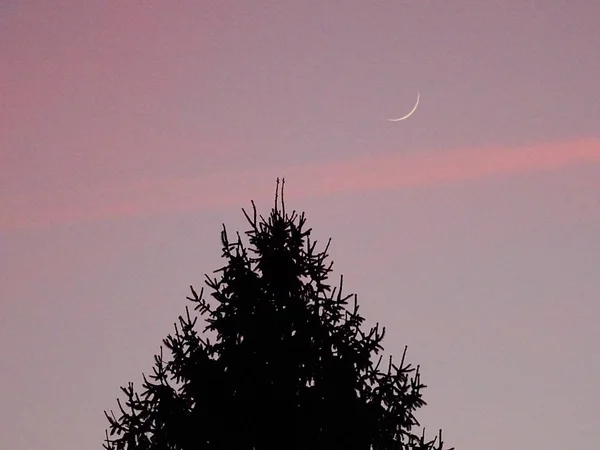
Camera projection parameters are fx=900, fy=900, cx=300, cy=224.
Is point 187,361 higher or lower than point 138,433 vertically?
higher

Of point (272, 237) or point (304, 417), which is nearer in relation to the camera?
point (304, 417)

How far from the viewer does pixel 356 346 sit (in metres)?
16.5

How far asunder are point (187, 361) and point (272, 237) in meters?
2.93

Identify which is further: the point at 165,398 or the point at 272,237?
the point at 272,237

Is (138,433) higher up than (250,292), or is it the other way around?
(250,292)

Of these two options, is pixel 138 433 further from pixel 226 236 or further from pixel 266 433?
pixel 226 236

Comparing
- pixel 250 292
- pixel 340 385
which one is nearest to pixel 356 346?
pixel 340 385

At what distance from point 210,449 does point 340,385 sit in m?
2.55

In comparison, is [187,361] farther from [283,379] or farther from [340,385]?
[340,385]

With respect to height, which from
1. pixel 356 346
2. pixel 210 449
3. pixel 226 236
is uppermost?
pixel 226 236

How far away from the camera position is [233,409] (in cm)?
1591

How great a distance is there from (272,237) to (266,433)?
12.4 feet

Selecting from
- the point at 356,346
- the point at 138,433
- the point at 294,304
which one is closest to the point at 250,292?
the point at 294,304

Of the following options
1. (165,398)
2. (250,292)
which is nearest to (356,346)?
(250,292)
